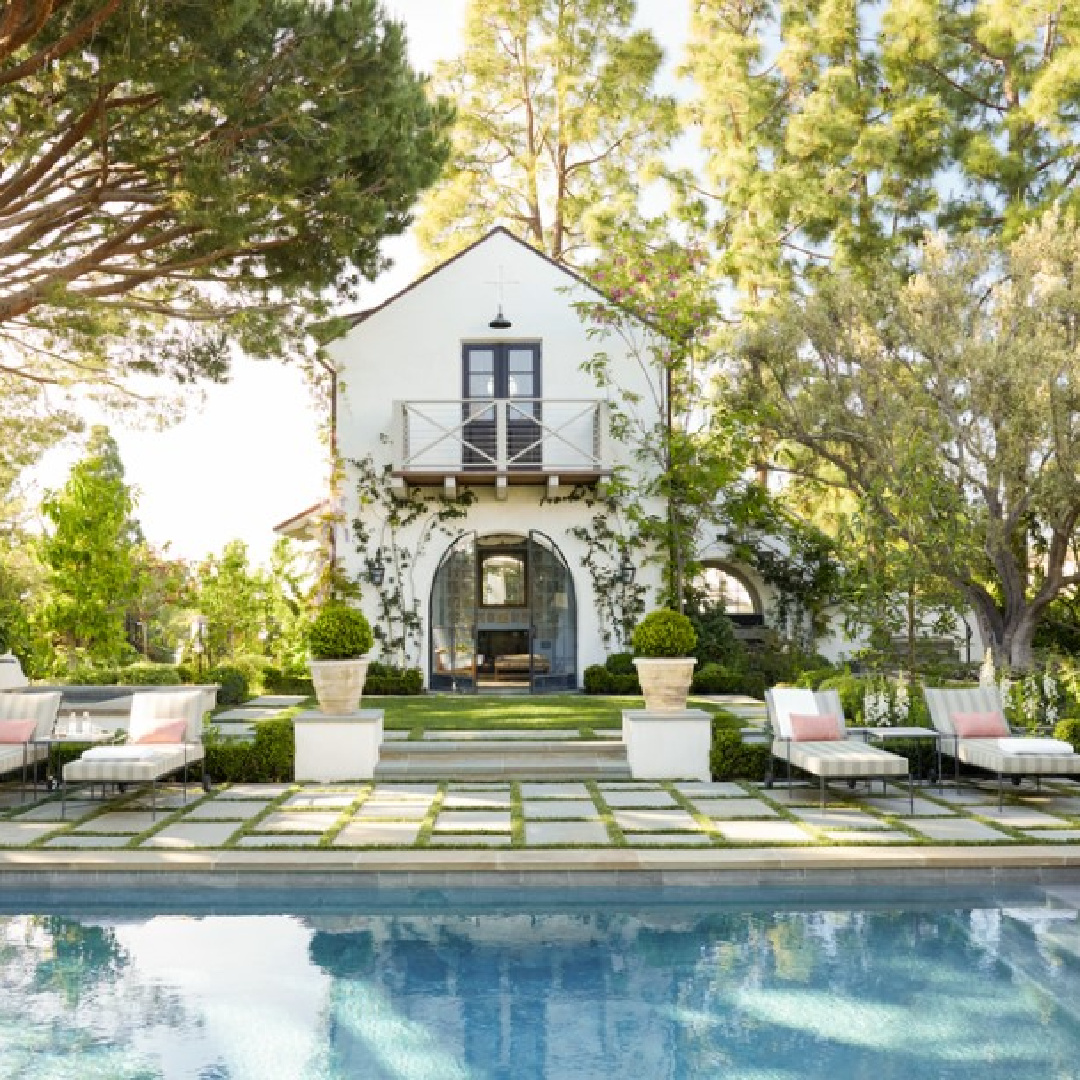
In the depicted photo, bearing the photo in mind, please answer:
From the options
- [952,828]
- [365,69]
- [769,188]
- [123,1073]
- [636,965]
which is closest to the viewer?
[123,1073]

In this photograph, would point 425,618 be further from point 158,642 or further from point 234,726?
point 158,642

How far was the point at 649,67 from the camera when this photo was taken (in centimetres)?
2602

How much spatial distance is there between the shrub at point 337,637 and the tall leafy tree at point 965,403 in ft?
23.7

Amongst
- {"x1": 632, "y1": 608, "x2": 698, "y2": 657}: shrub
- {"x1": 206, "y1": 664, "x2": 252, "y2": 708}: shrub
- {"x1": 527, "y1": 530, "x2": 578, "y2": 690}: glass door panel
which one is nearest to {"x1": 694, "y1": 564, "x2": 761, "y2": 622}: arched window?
{"x1": 527, "y1": 530, "x2": 578, "y2": 690}: glass door panel

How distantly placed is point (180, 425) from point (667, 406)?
25.2ft

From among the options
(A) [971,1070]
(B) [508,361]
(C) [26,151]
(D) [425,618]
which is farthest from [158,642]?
(A) [971,1070]

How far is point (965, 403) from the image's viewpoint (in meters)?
16.5

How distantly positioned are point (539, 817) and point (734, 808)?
5.87 ft

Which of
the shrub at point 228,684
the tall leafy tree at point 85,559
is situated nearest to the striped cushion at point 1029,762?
the shrub at point 228,684

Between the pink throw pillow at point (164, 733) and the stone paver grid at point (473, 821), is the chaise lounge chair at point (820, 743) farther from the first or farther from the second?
the pink throw pillow at point (164, 733)

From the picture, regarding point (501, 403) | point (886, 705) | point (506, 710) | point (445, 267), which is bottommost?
point (506, 710)

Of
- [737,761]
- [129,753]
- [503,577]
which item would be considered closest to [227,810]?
[129,753]

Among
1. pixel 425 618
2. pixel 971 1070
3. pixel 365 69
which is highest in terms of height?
pixel 365 69

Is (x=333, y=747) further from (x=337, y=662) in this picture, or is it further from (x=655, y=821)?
(x=655, y=821)
